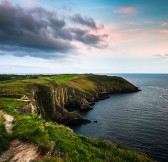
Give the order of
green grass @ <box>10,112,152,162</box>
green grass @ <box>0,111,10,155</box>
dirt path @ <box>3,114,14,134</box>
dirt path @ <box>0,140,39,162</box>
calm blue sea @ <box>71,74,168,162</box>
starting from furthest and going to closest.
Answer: calm blue sea @ <box>71,74,168,162</box>, dirt path @ <box>3,114,14,134</box>, green grass @ <box>0,111,10,155</box>, green grass @ <box>10,112,152,162</box>, dirt path @ <box>0,140,39,162</box>

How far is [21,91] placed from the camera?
72.1 meters

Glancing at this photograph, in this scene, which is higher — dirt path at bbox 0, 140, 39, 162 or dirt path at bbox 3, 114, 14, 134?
dirt path at bbox 3, 114, 14, 134

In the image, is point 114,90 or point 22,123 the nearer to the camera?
point 22,123

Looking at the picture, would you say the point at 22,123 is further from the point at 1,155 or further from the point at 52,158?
the point at 52,158

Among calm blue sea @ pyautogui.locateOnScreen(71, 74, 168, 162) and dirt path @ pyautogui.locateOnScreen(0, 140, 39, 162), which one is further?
calm blue sea @ pyautogui.locateOnScreen(71, 74, 168, 162)

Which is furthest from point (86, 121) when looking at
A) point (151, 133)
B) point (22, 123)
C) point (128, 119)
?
point (22, 123)

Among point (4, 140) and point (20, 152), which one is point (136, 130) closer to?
point (4, 140)

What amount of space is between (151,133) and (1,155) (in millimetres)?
52302

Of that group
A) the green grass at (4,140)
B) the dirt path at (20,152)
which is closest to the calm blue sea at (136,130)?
the dirt path at (20,152)

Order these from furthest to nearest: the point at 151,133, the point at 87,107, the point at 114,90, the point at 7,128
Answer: the point at 114,90 < the point at 87,107 < the point at 151,133 < the point at 7,128

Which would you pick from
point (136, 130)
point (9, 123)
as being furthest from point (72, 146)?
point (136, 130)

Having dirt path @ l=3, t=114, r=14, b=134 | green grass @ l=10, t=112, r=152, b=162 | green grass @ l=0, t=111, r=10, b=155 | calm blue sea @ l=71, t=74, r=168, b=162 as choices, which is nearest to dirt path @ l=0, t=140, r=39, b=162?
green grass @ l=0, t=111, r=10, b=155

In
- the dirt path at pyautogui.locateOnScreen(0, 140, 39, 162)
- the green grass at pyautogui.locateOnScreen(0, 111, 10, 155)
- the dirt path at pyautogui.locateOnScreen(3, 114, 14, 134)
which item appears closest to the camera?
the dirt path at pyautogui.locateOnScreen(0, 140, 39, 162)

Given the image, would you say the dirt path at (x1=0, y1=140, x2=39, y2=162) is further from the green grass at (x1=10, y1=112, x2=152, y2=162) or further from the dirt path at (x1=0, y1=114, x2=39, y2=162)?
the green grass at (x1=10, y1=112, x2=152, y2=162)
